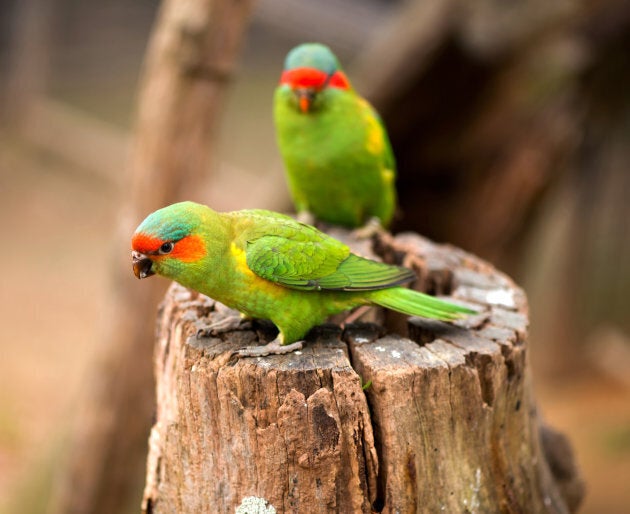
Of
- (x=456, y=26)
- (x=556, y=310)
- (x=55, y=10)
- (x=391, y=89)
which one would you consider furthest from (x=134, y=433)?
(x=55, y=10)

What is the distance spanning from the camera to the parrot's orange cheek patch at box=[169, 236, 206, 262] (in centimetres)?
243

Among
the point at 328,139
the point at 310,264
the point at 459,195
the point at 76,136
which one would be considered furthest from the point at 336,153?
the point at 76,136

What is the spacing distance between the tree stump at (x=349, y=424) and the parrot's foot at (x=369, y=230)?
3.64ft

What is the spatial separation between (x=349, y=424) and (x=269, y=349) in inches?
14.2

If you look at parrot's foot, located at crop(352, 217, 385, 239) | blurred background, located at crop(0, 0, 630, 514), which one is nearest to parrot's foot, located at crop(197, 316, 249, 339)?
parrot's foot, located at crop(352, 217, 385, 239)

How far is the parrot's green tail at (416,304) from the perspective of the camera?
2637 millimetres

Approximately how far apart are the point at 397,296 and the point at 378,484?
67 cm

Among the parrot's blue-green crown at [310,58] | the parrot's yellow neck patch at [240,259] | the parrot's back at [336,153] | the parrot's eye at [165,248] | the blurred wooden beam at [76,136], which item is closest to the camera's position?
the parrot's eye at [165,248]

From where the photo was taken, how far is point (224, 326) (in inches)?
105

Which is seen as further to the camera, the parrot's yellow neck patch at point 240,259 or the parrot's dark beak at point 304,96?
the parrot's dark beak at point 304,96

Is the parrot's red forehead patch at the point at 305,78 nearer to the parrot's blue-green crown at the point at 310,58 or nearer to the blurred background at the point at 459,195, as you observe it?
the parrot's blue-green crown at the point at 310,58

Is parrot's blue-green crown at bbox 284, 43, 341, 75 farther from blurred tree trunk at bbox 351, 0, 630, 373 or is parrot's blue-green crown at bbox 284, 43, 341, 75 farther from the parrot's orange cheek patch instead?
blurred tree trunk at bbox 351, 0, 630, 373

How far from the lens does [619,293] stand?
725 centimetres

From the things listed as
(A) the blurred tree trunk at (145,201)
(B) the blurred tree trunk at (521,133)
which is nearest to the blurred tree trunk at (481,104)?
(B) the blurred tree trunk at (521,133)
